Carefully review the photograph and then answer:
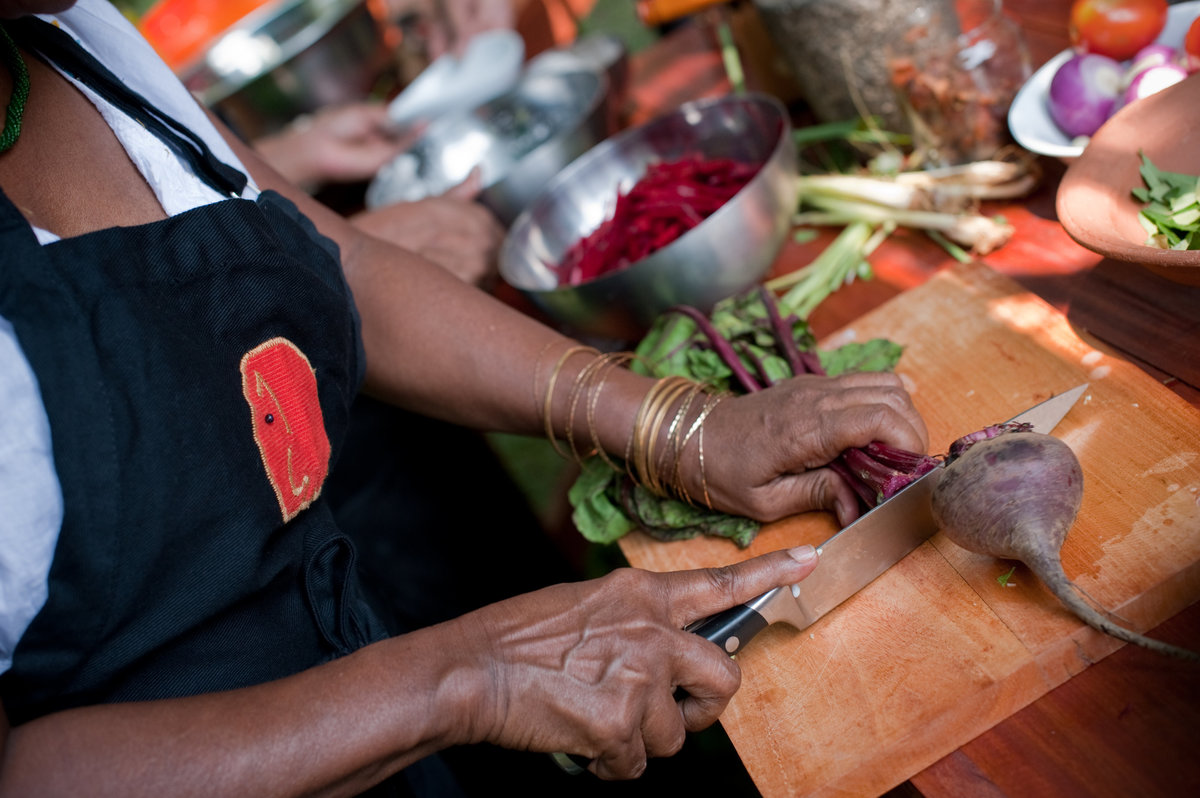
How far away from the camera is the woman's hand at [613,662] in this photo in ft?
3.94

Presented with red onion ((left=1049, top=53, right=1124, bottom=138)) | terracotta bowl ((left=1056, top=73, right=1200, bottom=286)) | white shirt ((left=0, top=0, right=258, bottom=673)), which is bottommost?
red onion ((left=1049, top=53, right=1124, bottom=138))

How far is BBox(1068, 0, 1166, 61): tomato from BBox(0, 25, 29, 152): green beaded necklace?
2.20m

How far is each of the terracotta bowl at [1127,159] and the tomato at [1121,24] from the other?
0.40 meters

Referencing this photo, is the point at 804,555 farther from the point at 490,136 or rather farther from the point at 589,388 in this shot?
the point at 490,136

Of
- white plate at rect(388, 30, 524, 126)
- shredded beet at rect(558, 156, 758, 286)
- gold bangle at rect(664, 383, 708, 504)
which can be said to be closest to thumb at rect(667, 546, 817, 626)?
gold bangle at rect(664, 383, 708, 504)

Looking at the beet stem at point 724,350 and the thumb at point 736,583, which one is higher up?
the thumb at point 736,583

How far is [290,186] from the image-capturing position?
1812 millimetres

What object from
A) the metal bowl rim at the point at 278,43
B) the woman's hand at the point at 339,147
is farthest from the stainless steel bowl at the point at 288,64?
the woman's hand at the point at 339,147

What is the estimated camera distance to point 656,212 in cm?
221

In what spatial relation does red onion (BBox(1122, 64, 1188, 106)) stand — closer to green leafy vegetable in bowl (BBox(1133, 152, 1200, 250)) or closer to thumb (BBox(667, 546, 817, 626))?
green leafy vegetable in bowl (BBox(1133, 152, 1200, 250))

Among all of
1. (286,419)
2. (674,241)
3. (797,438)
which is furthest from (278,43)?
(797,438)

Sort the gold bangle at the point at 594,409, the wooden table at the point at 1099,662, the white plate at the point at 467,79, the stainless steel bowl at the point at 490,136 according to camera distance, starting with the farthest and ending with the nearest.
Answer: the white plate at the point at 467,79 < the stainless steel bowl at the point at 490,136 < the gold bangle at the point at 594,409 < the wooden table at the point at 1099,662

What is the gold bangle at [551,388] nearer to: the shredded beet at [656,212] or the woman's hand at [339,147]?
the shredded beet at [656,212]

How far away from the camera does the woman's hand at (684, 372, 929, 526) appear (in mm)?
1428
